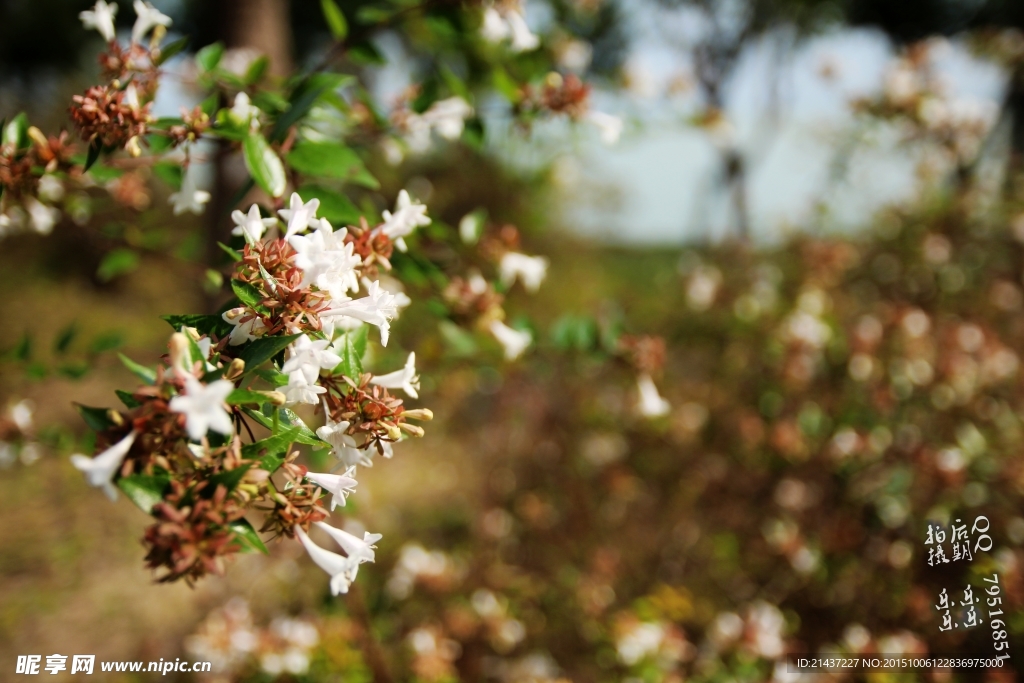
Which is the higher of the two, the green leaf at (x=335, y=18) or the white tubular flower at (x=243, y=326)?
the green leaf at (x=335, y=18)

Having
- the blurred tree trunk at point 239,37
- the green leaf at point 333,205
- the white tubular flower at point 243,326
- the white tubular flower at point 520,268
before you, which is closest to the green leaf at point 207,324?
the white tubular flower at point 243,326

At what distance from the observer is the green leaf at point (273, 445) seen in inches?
24.3

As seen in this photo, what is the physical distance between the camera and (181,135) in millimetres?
849

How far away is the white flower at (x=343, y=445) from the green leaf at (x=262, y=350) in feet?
0.32

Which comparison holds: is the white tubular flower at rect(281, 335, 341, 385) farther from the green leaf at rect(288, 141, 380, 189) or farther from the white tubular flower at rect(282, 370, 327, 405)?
the green leaf at rect(288, 141, 380, 189)

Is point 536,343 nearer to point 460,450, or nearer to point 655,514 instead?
point 655,514

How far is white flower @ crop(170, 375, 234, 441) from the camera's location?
51cm

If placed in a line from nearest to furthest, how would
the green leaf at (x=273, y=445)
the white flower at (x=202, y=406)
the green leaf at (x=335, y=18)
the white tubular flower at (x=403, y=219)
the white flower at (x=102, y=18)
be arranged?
the white flower at (x=202, y=406), the green leaf at (x=273, y=445), the white tubular flower at (x=403, y=219), the white flower at (x=102, y=18), the green leaf at (x=335, y=18)

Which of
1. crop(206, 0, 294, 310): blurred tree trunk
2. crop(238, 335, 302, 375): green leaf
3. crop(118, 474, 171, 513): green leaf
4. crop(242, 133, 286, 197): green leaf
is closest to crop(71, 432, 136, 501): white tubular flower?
crop(118, 474, 171, 513): green leaf

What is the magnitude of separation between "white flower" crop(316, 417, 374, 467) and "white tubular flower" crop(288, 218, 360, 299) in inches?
5.3

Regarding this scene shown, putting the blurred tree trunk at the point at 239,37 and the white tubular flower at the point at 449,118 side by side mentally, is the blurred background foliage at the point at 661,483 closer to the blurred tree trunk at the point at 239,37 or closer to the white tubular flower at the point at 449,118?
the blurred tree trunk at the point at 239,37

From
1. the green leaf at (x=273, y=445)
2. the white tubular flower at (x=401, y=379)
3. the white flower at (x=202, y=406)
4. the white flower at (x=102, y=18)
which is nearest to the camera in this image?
the white flower at (x=202, y=406)

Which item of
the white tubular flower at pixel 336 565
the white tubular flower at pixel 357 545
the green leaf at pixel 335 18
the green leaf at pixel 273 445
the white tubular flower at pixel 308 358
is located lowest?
the white tubular flower at pixel 336 565

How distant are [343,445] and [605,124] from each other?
0.91 meters
